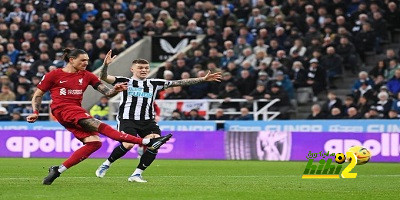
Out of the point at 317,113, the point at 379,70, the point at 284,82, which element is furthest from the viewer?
the point at 284,82

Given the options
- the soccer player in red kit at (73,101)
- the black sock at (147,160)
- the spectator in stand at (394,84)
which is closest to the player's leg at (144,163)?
the black sock at (147,160)

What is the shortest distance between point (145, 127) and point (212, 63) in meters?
13.3

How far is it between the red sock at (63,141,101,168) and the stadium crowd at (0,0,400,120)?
12190 millimetres

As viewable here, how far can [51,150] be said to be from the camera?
25625 millimetres

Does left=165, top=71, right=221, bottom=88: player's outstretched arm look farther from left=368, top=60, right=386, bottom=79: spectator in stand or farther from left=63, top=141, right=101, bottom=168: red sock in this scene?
left=368, top=60, right=386, bottom=79: spectator in stand

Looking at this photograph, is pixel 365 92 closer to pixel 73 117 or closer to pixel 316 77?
pixel 316 77

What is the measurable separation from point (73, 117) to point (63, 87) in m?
0.49

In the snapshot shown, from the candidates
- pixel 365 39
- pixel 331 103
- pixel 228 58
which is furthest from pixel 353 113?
pixel 228 58

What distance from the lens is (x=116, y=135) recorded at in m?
13.1

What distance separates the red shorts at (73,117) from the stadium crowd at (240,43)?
12238 millimetres

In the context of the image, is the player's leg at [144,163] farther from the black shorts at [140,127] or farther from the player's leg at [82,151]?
the player's leg at [82,151]

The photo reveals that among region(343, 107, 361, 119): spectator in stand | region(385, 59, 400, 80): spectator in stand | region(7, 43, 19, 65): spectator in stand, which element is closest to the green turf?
region(343, 107, 361, 119): spectator in stand

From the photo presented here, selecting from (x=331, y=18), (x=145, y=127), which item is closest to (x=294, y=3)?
(x=331, y=18)

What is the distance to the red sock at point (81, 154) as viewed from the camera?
13281 mm
